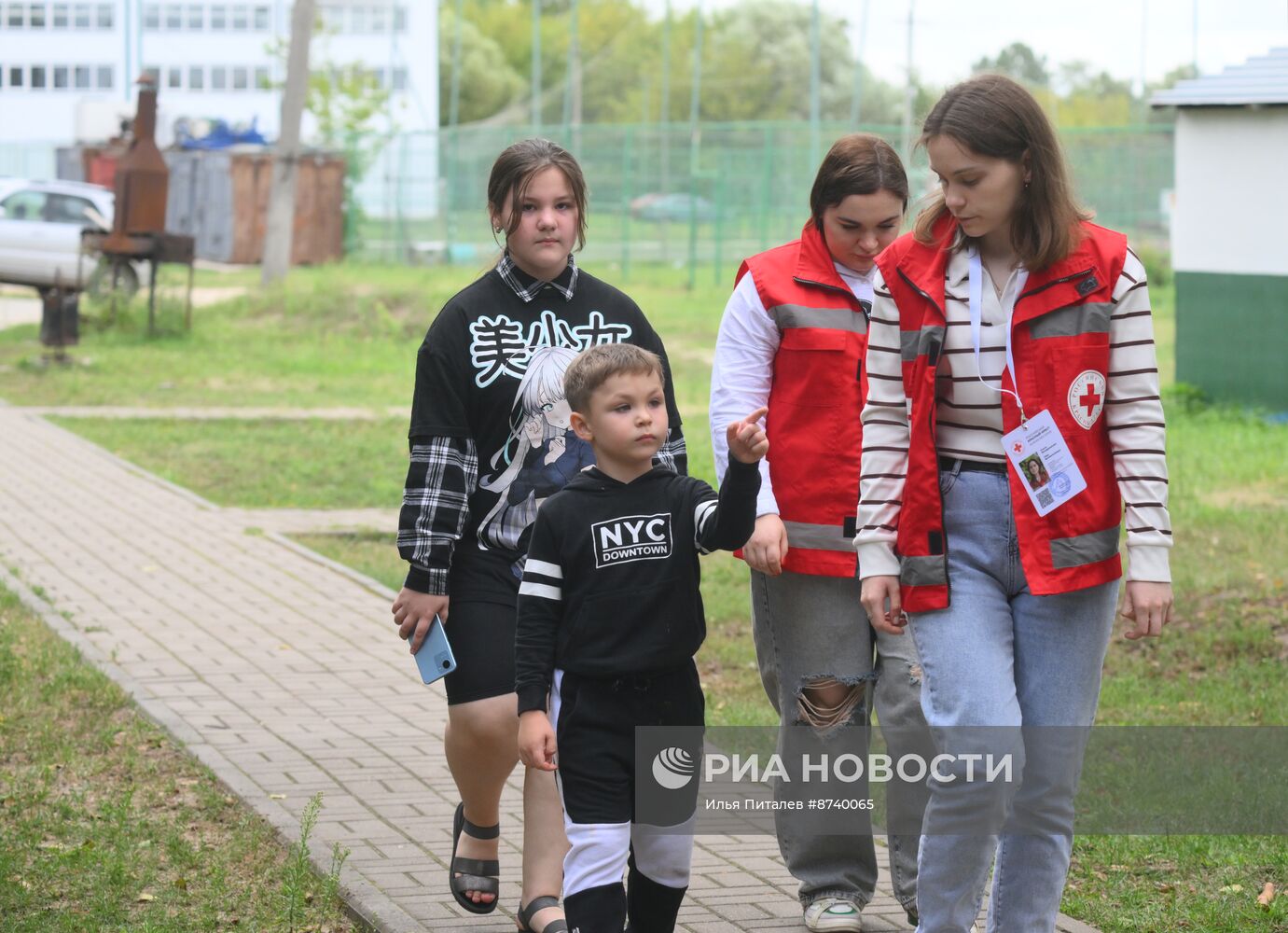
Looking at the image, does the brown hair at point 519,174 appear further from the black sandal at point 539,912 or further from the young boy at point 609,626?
the black sandal at point 539,912

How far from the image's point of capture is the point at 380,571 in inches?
388

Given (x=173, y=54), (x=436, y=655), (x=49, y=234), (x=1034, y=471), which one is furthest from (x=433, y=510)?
(x=173, y=54)

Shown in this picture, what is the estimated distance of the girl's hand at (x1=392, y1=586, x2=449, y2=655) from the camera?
4.21 meters

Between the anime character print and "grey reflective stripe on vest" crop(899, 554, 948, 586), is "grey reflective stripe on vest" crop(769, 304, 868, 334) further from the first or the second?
"grey reflective stripe on vest" crop(899, 554, 948, 586)

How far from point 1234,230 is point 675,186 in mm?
23645

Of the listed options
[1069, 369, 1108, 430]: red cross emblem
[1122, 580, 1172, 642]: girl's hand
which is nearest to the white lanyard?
[1069, 369, 1108, 430]: red cross emblem

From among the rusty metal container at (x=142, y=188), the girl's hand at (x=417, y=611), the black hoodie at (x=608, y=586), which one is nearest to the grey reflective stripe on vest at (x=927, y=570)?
the black hoodie at (x=608, y=586)

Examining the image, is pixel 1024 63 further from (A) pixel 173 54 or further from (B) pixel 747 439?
(A) pixel 173 54

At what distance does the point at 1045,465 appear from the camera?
3.55 metres

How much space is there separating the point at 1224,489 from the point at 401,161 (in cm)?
3043

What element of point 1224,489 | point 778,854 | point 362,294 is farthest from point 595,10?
point 778,854

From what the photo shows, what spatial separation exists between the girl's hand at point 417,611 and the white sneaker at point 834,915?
4.08 feet

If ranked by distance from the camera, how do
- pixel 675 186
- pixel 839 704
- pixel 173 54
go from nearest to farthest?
pixel 839 704, pixel 675 186, pixel 173 54

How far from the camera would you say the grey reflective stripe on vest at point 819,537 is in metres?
4.37
